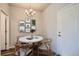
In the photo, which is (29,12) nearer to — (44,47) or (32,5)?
(32,5)

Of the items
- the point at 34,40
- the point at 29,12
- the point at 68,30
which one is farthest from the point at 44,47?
the point at 29,12

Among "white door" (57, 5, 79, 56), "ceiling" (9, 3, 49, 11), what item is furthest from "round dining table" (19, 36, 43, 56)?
"ceiling" (9, 3, 49, 11)

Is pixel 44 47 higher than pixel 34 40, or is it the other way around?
pixel 34 40

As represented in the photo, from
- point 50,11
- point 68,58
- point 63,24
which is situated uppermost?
point 50,11

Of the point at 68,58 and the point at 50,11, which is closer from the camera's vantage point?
the point at 68,58

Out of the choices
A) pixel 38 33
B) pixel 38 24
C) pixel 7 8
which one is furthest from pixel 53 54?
pixel 7 8

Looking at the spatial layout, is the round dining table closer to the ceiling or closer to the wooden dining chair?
the wooden dining chair

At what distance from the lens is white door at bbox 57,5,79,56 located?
1.76m

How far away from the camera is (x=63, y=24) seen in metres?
1.84

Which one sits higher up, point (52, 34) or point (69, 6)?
point (69, 6)

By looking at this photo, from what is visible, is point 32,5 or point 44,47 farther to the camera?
point 44,47

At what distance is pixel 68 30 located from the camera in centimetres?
183

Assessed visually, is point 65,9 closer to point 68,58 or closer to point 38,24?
point 38,24

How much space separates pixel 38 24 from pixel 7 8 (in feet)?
1.70
